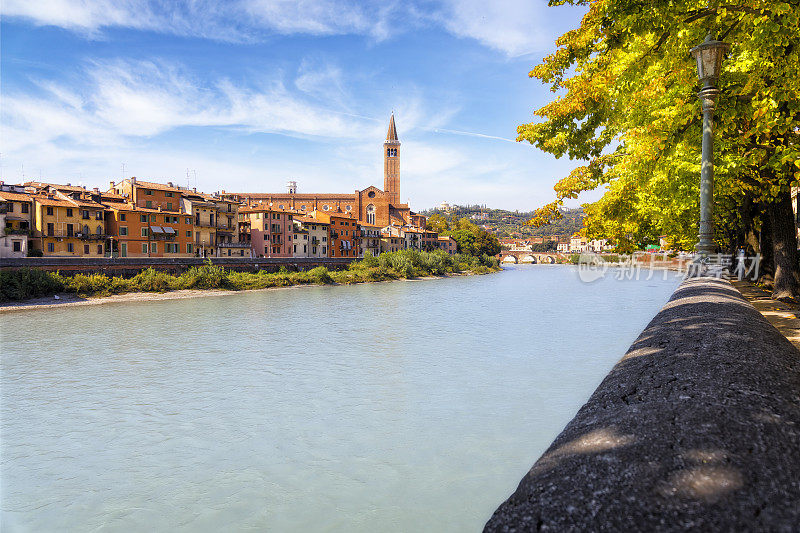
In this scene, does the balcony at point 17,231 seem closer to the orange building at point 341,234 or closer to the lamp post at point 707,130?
the orange building at point 341,234

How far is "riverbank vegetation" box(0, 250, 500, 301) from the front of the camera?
1192 inches

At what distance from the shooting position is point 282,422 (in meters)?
9.86

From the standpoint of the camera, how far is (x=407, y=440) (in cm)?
885

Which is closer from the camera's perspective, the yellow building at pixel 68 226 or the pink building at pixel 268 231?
the yellow building at pixel 68 226

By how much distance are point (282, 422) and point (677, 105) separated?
9854mm

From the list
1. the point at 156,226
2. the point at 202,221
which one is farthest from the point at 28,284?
the point at 202,221

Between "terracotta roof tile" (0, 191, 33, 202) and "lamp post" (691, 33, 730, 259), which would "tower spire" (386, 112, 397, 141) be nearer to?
"terracotta roof tile" (0, 191, 33, 202)

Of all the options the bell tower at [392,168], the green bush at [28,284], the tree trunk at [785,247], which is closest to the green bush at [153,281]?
the green bush at [28,284]

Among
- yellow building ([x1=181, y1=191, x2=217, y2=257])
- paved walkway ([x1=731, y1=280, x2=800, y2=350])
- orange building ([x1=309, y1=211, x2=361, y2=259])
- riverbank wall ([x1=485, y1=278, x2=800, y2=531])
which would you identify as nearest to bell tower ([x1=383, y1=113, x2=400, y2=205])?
orange building ([x1=309, y1=211, x2=361, y2=259])

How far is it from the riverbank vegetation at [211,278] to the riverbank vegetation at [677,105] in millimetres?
33880

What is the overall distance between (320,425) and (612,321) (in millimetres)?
18721

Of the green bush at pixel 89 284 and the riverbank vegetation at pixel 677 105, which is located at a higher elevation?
the riverbank vegetation at pixel 677 105

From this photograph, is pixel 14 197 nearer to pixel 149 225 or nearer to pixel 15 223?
pixel 15 223

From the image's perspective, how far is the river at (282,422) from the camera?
21.9 ft
